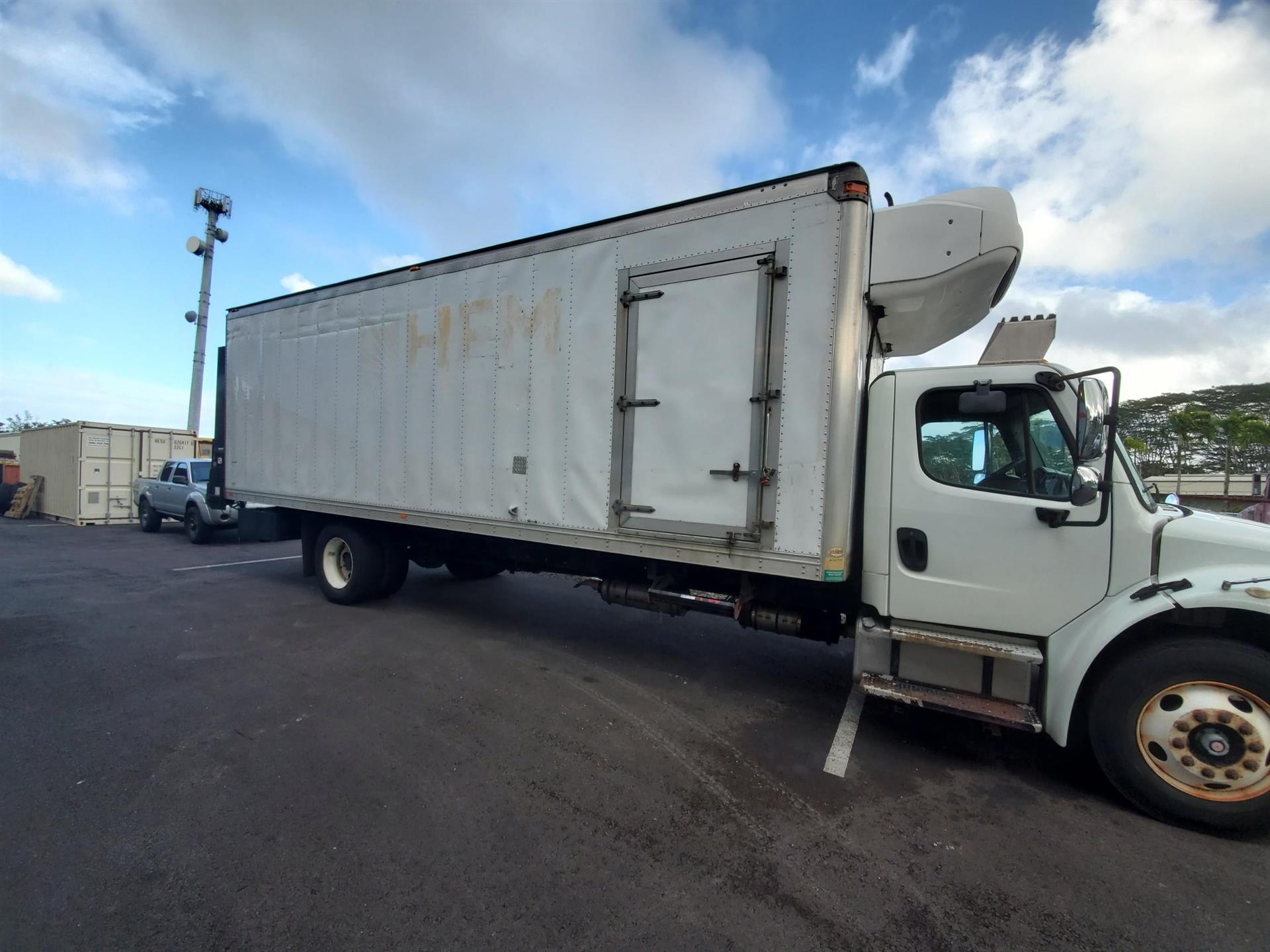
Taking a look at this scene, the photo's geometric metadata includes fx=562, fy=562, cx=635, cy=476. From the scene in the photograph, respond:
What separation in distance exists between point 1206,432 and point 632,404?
45.6m

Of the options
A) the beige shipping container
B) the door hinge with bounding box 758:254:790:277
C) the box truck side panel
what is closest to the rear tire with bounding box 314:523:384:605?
the box truck side panel

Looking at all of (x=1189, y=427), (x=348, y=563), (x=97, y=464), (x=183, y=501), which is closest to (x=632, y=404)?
(x=348, y=563)

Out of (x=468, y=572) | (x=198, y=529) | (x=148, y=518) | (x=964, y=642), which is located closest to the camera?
(x=964, y=642)

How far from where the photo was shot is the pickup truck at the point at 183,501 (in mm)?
11906

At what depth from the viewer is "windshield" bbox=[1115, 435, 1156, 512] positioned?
316 cm

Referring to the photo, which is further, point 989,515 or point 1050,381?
point 989,515

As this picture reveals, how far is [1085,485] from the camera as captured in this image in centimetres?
307

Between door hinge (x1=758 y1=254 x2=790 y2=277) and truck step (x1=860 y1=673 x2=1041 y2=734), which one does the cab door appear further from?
door hinge (x1=758 y1=254 x2=790 y2=277)

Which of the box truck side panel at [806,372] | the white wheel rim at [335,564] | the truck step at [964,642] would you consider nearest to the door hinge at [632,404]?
the box truck side panel at [806,372]

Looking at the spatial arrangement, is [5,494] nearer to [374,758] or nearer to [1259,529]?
[374,758]

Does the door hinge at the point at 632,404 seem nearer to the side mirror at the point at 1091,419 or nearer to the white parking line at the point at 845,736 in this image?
the side mirror at the point at 1091,419

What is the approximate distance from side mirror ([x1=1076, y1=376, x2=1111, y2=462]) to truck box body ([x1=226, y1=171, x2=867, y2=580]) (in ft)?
3.81

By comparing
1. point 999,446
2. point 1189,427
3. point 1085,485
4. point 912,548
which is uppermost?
point 1189,427

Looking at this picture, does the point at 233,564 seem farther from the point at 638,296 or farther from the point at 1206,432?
the point at 1206,432
